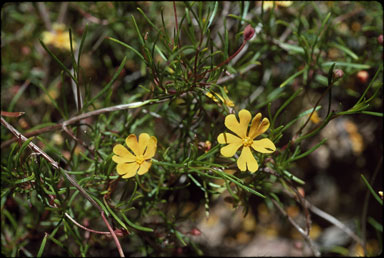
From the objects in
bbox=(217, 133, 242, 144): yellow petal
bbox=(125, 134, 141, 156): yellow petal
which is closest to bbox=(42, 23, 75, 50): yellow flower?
bbox=(125, 134, 141, 156): yellow petal

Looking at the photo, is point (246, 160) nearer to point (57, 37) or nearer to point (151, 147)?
point (151, 147)

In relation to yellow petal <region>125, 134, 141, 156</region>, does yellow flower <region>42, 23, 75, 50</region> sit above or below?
below

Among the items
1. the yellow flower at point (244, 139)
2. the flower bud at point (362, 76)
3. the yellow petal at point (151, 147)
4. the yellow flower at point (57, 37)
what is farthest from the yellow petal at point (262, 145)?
the yellow flower at point (57, 37)

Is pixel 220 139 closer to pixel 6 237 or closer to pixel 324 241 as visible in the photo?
pixel 6 237

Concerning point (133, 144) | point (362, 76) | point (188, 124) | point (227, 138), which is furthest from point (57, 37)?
point (362, 76)

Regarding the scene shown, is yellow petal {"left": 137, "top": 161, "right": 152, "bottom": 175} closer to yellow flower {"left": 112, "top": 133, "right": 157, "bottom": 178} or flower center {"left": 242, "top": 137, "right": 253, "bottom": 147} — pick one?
yellow flower {"left": 112, "top": 133, "right": 157, "bottom": 178}
